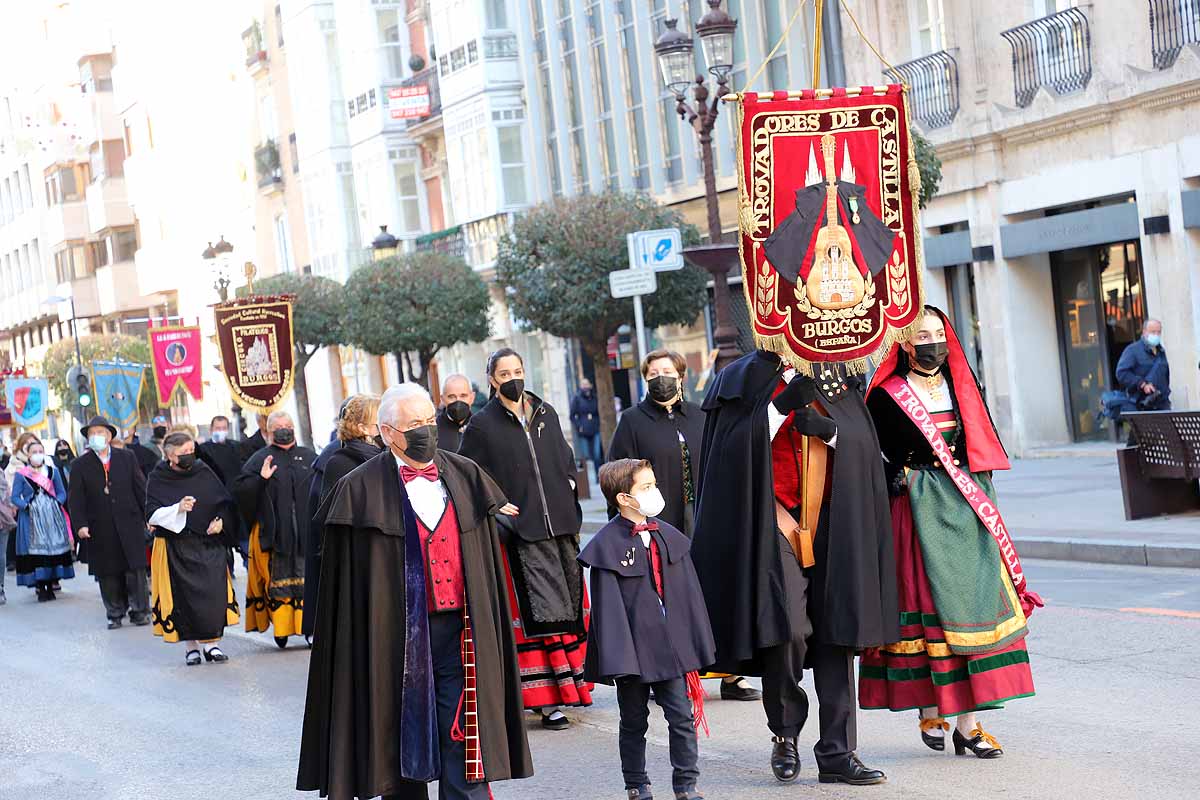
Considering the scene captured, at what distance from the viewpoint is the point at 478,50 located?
135 feet

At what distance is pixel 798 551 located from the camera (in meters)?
7.80

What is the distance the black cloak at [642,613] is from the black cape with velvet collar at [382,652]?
0.73 m

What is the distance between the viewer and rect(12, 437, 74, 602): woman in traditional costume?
72.8 feet

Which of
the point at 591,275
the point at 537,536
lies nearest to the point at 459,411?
the point at 537,536

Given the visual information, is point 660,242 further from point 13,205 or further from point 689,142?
point 13,205

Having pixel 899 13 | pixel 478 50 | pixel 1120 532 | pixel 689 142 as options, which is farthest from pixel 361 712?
pixel 478 50

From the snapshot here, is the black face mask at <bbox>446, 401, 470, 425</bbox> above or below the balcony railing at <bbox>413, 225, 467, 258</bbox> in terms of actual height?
below

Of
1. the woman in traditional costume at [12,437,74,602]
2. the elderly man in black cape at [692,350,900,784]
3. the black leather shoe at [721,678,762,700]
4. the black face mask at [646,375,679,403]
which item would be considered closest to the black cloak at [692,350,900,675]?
the elderly man in black cape at [692,350,900,784]

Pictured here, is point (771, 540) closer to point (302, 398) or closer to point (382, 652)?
point (382, 652)

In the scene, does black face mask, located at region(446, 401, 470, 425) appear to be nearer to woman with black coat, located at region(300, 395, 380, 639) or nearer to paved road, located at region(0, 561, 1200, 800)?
woman with black coat, located at region(300, 395, 380, 639)

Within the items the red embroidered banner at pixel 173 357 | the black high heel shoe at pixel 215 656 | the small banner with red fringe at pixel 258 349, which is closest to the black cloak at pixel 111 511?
the black high heel shoe at pixel 215 656

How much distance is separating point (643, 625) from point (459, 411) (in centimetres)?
373

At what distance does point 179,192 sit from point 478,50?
94.3 ft

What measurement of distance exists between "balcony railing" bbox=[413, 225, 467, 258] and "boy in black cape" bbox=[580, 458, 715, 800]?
3583 centimetres
